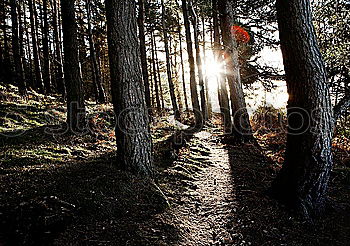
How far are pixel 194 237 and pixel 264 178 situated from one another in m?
3.04

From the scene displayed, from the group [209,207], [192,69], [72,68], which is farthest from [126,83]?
[192,69]

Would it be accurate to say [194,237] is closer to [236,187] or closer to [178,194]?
[178,194]

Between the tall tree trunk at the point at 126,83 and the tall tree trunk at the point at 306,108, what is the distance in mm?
2895

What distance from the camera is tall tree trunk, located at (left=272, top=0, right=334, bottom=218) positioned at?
13.3ft

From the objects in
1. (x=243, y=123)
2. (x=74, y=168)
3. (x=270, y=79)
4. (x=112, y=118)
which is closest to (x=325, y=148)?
(x=74, y=168)

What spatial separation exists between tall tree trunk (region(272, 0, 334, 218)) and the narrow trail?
4.30ft

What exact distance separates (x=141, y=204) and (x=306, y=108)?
3408 mm

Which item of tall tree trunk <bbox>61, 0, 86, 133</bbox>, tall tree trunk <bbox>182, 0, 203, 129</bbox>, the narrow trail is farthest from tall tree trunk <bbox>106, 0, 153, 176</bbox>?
tall tree trunk <bbox>182, 0, 203, 129</bbox>

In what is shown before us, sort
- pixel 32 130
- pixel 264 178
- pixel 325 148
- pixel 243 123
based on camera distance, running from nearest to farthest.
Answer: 1. pixel 325 148
2. pixel 264 178
3. pixel 32 130
4. pixel 243 123

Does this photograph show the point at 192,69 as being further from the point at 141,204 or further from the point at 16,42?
the point at 141,204

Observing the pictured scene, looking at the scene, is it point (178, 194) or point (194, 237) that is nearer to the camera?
point (194, 237)

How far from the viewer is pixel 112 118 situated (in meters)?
11.3

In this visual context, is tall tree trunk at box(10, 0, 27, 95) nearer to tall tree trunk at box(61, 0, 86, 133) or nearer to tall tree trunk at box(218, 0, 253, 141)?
tall tree trunk at box(61, 0, 86, 133)

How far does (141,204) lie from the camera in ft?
13.3
